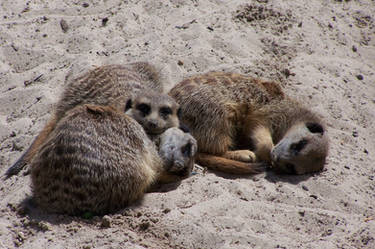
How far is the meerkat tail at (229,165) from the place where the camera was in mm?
3379

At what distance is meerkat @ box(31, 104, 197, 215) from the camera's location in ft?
8.73

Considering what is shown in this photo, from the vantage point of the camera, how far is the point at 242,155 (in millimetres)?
3604

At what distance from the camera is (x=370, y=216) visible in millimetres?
2939

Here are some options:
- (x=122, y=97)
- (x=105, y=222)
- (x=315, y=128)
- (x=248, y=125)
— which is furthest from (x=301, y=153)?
(x=105, y=222)

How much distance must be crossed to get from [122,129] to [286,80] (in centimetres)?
198

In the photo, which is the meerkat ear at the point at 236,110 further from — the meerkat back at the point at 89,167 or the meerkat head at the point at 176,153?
the meerkat back at the point at 89,167

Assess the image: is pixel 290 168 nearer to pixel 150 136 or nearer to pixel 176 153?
pixel 176 153

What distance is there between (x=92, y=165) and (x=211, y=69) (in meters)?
1.87

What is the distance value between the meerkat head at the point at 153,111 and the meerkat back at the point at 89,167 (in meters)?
0.33

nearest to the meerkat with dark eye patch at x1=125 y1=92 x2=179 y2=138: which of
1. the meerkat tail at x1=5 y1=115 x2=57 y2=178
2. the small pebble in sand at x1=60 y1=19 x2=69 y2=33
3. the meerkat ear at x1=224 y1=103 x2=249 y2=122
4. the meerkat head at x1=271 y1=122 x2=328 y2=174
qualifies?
the meerkat ear at x1=224 y1=103 x2=249 y2=122

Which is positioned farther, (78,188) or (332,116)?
(332,116)

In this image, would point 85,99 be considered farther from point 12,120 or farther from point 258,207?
point 258,207

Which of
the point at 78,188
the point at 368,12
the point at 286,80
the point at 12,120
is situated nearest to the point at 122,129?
the point at 78,188

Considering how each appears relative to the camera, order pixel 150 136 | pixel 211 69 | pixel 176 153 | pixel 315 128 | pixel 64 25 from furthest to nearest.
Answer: pixel 64 25 → pixel 211 69 → pixel 315 128 → pixel 150 136 → pixel 176 153
